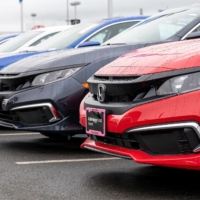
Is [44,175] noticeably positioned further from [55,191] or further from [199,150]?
[199,150]

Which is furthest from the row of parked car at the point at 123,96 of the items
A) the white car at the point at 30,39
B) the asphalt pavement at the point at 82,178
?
the white car at the point at 30,39

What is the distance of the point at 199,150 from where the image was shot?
4617 mm

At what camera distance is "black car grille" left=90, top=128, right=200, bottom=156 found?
4664mm

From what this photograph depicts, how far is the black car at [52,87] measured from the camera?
6.71 m

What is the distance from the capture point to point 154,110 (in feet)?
15.5

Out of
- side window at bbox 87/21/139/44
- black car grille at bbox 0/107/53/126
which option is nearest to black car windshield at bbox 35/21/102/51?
side window at bbox 87/21/139/44

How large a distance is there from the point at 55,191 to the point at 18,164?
1260 mm

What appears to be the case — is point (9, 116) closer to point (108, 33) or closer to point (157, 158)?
point (157, 158)

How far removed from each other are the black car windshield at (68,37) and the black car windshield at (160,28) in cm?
161

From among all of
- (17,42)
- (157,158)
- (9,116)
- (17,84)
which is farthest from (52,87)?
(17,42)

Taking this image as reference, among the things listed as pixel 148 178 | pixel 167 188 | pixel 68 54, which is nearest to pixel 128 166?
pixel 148 178

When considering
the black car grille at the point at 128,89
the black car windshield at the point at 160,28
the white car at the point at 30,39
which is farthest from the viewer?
the white car at the point at 30,39

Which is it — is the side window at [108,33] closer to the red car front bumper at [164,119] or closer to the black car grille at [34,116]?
the black car grille at [34,116]

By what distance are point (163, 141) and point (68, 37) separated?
511cm
